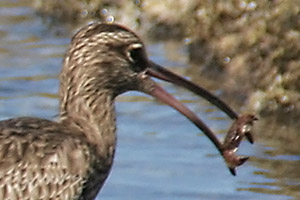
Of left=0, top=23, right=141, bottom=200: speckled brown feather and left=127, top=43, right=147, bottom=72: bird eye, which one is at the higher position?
left=127, top=43, right=147, bottom=72: bird eye

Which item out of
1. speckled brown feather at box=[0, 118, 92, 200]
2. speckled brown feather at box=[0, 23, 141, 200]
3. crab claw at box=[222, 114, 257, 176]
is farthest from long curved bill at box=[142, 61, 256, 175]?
speckled brown feather at box=[0, 118, 92, 200]

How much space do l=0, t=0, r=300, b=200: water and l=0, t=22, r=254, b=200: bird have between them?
123cm

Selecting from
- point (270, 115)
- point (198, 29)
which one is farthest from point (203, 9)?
point (270, 115)

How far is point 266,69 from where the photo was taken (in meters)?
13.3

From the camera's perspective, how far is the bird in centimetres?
881

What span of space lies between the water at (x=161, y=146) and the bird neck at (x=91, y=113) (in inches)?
47.0

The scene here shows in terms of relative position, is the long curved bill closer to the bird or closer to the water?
the bird

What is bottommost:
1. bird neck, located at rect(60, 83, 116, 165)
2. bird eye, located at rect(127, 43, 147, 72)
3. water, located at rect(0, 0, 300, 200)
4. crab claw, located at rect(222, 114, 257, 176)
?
water, located at rect(0, 0, 300, 200)

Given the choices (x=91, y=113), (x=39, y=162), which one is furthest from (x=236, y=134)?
(x=39, y=162)

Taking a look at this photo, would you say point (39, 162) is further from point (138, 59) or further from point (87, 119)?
point (138, 59)

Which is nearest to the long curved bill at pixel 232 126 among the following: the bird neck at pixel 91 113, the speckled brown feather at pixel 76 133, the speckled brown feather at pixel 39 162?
the speckled brown feather at pixel 76 133

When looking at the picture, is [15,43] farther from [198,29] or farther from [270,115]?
[270,115]

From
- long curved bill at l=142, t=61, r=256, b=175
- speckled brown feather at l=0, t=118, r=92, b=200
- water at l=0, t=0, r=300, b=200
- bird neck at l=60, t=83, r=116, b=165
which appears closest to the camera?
speckled brown feather at l=0, t=118, r=92, b=200

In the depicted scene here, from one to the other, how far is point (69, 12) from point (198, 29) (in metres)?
2.30
